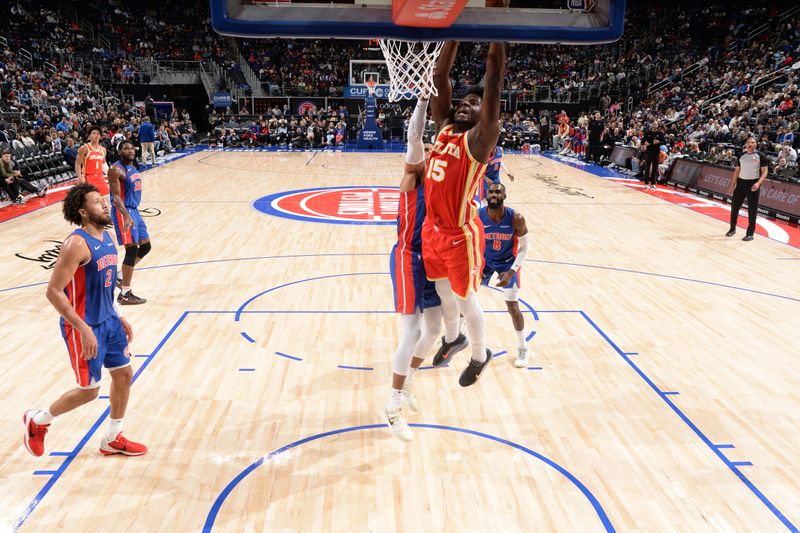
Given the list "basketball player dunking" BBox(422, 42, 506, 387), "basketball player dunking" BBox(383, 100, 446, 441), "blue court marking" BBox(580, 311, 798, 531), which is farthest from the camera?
"basketball player dunking" BBox(383, 100, 446, 441)

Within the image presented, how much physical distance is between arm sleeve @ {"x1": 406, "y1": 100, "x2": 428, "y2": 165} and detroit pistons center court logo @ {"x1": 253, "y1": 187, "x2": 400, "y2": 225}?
23.6ft

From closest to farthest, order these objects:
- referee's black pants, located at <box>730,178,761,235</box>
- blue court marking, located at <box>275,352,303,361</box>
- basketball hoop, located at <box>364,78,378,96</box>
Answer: blue court marking, located at <box>275,352,303,361</box>, referee's black pants, located at <box>730,178,761,235</box>, basketball hoop, located at <box>364,78,378,96</box>

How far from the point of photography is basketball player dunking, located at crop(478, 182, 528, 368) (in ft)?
18.1

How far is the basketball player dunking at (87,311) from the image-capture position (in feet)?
12.1

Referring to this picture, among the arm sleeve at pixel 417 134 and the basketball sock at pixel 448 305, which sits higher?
the arm sleeve at pixel 417 134

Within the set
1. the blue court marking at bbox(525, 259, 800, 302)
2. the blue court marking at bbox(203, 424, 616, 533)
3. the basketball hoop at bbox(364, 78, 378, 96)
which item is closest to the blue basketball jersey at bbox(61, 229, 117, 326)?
the blue court marking at bbox(203, 424, 616, 533)

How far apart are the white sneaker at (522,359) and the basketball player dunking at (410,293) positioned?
148 cm

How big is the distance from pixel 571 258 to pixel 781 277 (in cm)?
272

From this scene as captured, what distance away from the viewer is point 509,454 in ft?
14.0

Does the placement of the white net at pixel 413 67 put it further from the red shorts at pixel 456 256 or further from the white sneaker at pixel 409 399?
the white sneaker at pixel 409 399

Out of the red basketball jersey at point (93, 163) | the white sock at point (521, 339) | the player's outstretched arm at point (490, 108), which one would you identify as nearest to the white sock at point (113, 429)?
the player's outstretched arm at point (490, 108)

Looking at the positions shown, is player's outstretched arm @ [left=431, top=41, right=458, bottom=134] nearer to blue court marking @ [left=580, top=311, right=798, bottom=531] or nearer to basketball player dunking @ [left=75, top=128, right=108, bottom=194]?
blue court marking @ [left=580, top=311, right=798, bottom=531]

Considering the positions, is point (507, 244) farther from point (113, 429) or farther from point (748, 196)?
point (748, 196)

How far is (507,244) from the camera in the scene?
18.5 feet
